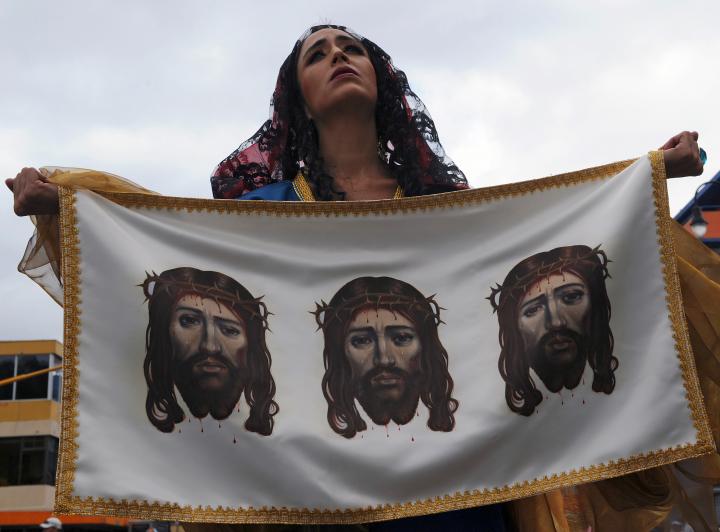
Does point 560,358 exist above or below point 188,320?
below

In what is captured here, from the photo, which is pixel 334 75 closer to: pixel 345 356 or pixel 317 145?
pixel 317 145

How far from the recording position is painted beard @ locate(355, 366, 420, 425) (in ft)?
9.64

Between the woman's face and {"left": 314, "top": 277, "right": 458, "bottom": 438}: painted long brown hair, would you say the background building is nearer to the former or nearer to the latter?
the woman's face

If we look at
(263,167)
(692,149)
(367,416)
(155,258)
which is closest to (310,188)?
(263,167)

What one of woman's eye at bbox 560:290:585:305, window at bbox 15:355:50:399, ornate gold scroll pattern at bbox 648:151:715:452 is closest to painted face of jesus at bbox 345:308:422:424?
woman's eye at bbox 560:290:585:305

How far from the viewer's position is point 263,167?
12.8ft

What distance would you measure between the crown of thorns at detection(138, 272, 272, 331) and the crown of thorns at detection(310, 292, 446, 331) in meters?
0.16

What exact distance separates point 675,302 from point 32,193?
2.06 m

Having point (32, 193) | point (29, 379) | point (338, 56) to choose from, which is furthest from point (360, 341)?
point (29, 379)

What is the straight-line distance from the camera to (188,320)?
2969mm

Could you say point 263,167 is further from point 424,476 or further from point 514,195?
point 424,476

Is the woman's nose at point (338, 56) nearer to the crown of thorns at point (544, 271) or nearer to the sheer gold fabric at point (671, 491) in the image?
the crown of thorns at point (544, 271)

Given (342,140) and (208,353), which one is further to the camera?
(342,140)

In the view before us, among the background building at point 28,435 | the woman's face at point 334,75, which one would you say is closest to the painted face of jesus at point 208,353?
the woman's face at point 334,75
